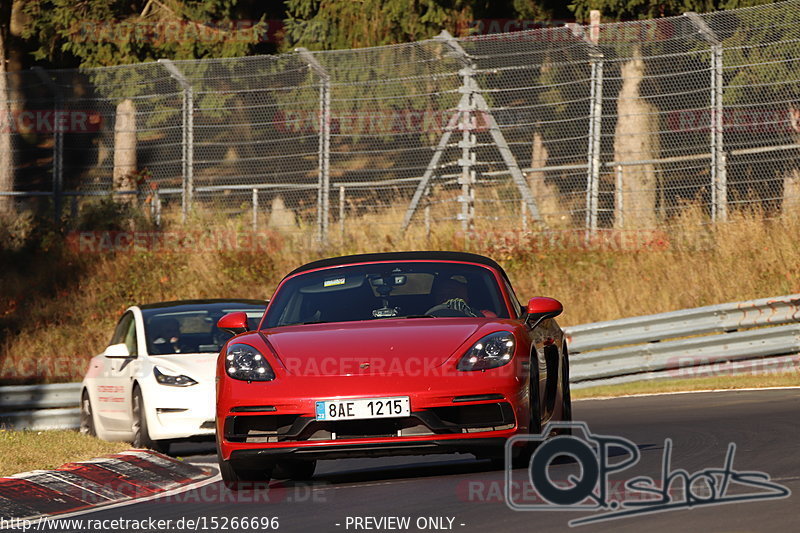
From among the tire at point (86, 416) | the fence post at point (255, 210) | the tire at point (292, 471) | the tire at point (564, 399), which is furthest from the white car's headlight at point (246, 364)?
the fence post at point (255, 210)

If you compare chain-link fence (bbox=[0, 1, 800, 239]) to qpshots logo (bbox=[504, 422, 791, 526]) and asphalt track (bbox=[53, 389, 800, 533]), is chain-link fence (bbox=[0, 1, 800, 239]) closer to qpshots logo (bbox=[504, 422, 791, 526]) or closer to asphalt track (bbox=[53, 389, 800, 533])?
asphalt track (bbox=[53, 389, 800, 533])

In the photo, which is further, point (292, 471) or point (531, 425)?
point (292, 471)

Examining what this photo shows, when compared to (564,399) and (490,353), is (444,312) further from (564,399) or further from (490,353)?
(564,399)

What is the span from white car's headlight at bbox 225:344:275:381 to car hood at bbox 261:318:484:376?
4.5 inches

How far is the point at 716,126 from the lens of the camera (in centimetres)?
2223

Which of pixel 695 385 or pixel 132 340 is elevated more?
pixel 132 340

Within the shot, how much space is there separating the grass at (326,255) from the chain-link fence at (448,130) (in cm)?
27

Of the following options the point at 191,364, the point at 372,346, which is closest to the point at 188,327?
the point at 191,364

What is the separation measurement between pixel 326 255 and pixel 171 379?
11.4 m

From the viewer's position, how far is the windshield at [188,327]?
15.0 meters

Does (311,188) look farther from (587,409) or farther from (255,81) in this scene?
(587,409)

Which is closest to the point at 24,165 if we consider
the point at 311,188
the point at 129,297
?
the point at 129,297

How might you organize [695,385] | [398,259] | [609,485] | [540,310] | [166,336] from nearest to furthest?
1. [609,485]
2. [540,310]
3. [398,259]
4. [166,336]
5. [695,385]

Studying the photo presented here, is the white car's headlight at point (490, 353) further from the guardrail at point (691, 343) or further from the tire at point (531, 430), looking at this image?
the guardrail at point (691, 343)
